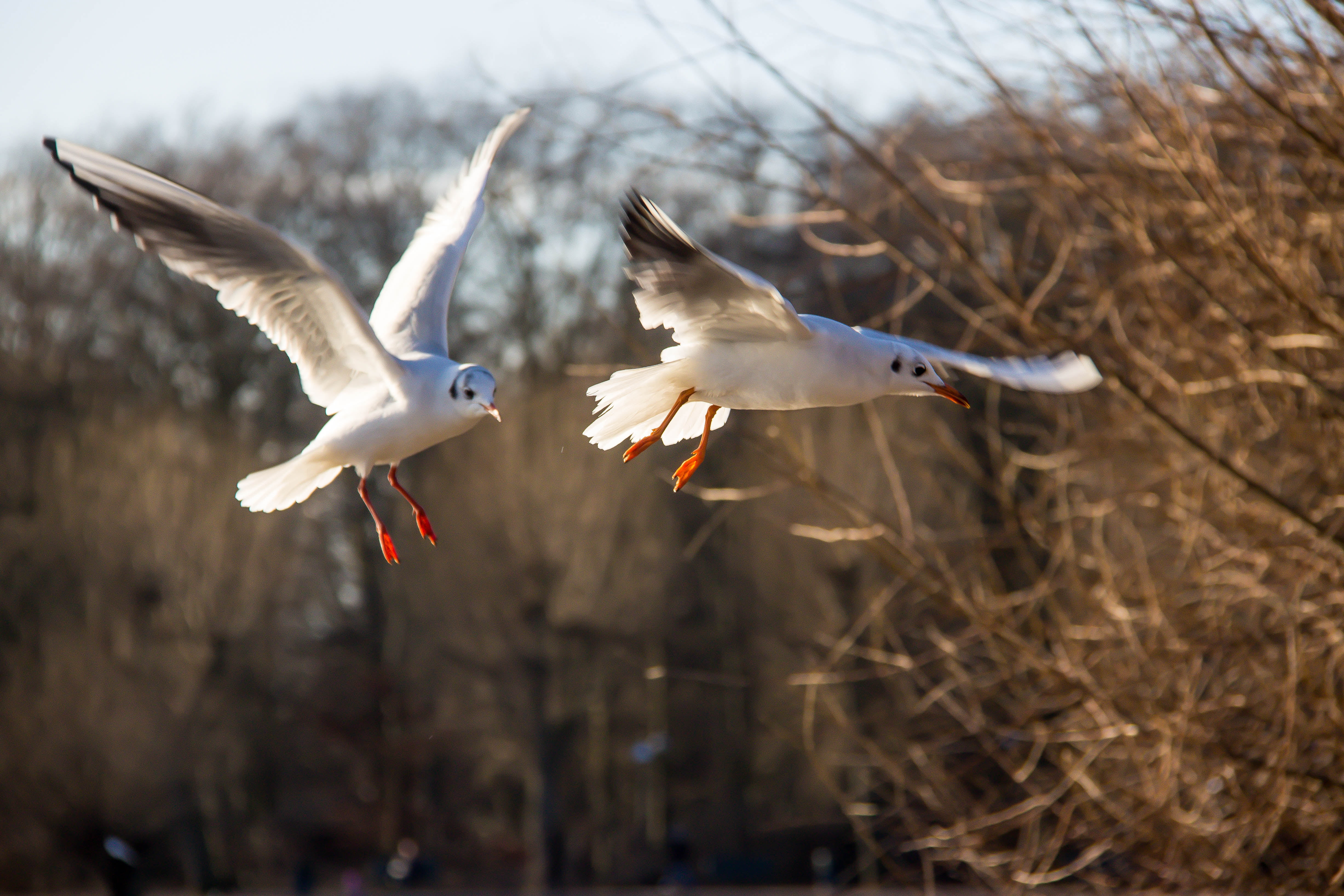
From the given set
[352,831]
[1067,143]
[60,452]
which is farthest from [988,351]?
[352,831]

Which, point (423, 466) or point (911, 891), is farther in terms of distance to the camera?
point (423, 466)

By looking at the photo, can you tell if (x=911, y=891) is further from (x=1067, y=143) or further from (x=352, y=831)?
(x=352, y=831)

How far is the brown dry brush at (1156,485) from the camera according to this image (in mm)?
3705

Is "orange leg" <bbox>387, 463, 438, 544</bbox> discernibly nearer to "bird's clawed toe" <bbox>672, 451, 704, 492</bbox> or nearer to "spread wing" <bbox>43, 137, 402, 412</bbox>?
"spread wing" <bbox>43, 137, 402, 412</bbox>

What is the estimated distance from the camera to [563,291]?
651 inches

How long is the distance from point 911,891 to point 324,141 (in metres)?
15.1

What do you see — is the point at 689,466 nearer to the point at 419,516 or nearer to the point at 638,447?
the point at 638,447

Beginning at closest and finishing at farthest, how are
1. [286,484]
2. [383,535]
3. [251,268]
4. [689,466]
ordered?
[689,466]
[383,535]
[251,268]
[286,484]

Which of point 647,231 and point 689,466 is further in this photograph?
point 689,466

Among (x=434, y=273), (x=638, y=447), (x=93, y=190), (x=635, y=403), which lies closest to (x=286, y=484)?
(x=434, y=273)

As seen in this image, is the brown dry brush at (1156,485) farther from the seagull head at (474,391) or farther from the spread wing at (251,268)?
the spread wing at (251,268)

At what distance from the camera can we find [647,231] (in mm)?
3334

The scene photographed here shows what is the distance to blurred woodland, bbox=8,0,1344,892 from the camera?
13.1ft

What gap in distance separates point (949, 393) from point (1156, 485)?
159 centimetres
